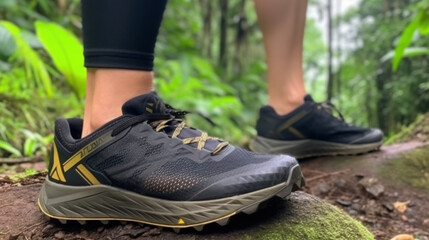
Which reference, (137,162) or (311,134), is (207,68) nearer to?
(311,134)

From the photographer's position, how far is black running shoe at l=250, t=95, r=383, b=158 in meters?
2.06

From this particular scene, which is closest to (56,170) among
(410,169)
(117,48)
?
(117,48)

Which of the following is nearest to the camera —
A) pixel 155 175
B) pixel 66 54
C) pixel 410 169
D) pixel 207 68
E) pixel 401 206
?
pixel 155 175

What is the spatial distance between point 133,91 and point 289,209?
519mm

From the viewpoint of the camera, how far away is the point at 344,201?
1.83 meters

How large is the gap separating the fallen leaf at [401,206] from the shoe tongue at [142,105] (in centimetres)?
118

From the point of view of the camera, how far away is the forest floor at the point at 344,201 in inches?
41.9

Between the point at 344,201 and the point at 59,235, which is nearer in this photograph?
the point at 59,235

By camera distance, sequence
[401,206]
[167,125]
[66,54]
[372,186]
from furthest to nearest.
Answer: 1. [66,54]
2. [372,186]
3. [401,206]
4. [167,125]

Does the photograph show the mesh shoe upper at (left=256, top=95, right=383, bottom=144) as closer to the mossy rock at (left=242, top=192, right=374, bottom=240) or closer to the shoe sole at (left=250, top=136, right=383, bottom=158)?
the shoe sole at (left=250, top=136, right=383, bottom=158)

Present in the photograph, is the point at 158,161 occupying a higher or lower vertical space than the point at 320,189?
higher

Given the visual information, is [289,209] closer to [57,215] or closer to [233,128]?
[57,215]

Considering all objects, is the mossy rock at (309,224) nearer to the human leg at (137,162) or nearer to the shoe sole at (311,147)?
the human leg at (137,162)

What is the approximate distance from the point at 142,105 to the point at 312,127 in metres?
1.17
